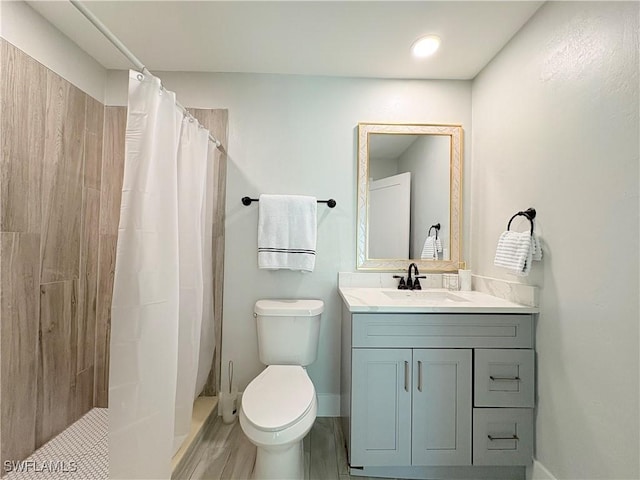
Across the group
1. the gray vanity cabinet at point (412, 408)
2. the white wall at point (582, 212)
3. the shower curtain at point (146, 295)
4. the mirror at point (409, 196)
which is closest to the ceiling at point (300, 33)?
the white wall at point (582, 212)

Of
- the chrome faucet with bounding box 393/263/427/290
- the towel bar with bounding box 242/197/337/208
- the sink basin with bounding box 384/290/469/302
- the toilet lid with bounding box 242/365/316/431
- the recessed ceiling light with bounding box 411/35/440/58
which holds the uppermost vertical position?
the recessed ceiling light with bounding box 411/35/440/58

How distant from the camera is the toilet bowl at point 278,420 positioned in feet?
4.21

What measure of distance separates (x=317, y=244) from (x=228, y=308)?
739 millimetres

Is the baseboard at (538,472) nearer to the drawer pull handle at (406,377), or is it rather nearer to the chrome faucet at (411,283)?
the drawer pull handle at (406,377)

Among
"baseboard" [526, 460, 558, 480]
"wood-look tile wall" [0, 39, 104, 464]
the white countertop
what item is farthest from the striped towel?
"wood-look tile wall" [0, 39, 104, 464]

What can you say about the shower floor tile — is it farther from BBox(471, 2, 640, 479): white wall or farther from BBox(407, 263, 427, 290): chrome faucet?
BBox(471, 2, 640, 479): white wall

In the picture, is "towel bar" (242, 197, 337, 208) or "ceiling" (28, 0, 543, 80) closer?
"ceiling" (28, 0, 543, 80)

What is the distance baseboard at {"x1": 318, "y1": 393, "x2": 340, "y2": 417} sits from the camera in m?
2.10

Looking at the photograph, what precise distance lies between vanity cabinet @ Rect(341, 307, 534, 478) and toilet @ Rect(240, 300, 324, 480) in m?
0.27

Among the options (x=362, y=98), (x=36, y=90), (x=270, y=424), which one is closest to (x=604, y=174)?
(x=362, y=98)

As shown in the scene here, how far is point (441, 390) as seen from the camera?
1.48 meters

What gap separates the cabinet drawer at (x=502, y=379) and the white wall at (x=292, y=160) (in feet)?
2.96

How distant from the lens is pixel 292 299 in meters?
2.09

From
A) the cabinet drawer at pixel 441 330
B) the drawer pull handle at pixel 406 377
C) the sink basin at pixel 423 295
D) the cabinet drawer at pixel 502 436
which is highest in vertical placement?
the sink basin at pixel 423 295
